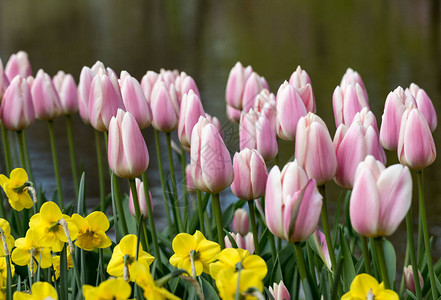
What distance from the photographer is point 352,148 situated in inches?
41.1

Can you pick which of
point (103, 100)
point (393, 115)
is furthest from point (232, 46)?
point (393, 115)

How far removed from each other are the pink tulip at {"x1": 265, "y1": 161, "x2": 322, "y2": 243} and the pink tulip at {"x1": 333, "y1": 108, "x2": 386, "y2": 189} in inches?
5.6

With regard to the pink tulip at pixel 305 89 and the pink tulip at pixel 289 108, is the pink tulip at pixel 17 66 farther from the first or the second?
the pink tulip at pixel 289 108

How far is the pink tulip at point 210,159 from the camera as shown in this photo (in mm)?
1122

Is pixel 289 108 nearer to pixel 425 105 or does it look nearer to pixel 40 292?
pixel 425 105

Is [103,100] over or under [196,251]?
over

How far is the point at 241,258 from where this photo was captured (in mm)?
935

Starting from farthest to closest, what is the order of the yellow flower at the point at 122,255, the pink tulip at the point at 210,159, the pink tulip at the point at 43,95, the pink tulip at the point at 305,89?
the pink tulip at the point at 43,95, the pink tulip at the point at 305,89, the pink tulip at the point at 210,159, the yellow flower at the point at 122,255

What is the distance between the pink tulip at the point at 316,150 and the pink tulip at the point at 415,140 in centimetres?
18

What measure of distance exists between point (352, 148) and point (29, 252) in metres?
0.52

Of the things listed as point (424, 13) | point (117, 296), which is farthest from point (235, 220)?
point (424, 13)

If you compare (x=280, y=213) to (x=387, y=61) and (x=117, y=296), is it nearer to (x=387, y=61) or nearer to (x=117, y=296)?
(x=117, y=296)

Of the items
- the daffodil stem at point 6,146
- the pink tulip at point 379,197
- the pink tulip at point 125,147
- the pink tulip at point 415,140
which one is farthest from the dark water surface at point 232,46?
the pink tulip at point 379,197

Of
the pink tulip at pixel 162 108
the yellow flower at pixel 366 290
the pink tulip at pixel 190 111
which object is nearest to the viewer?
the yellow flower at pixel 366 290
